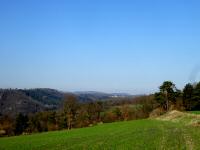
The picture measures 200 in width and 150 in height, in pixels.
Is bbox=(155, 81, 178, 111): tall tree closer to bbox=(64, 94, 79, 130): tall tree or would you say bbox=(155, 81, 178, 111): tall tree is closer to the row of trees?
the row of trees

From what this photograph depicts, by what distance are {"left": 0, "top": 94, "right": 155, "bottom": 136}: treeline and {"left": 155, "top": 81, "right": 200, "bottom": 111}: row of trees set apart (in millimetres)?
9391

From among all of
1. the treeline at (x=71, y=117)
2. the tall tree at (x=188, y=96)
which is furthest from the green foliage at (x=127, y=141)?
the tall tree at (x=188, y=96)

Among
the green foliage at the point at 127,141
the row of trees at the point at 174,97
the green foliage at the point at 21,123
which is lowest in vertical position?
the green foliage at the point at 21,123

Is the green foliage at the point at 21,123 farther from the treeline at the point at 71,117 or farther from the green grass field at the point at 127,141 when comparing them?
the green grass field at the point at 127,141

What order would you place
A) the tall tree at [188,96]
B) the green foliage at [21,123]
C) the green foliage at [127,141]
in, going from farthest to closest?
the green foliage at [21,123]
the tall tree at [188,96]
the green foliage at [127,141]

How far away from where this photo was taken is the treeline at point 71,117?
11712cm

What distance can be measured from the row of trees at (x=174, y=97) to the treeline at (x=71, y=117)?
30.8 ft

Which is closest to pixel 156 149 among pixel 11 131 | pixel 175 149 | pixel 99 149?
pixel 175 149

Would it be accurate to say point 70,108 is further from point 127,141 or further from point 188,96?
point 127,141

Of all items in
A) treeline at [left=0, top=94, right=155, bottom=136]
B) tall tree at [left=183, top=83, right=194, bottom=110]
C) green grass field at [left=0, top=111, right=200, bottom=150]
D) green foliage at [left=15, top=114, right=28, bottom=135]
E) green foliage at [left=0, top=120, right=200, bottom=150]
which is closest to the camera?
green grass field at [left=0, top=111, right=200, bottom=150]

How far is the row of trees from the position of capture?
123m

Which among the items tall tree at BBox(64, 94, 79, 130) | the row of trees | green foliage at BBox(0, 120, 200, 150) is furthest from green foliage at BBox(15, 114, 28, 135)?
green foliage at BBox(0, 120, 200, 150)

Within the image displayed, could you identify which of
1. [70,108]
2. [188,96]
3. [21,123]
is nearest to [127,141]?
[70,108]

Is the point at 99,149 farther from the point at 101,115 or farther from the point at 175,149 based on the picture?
the point at 101,115
